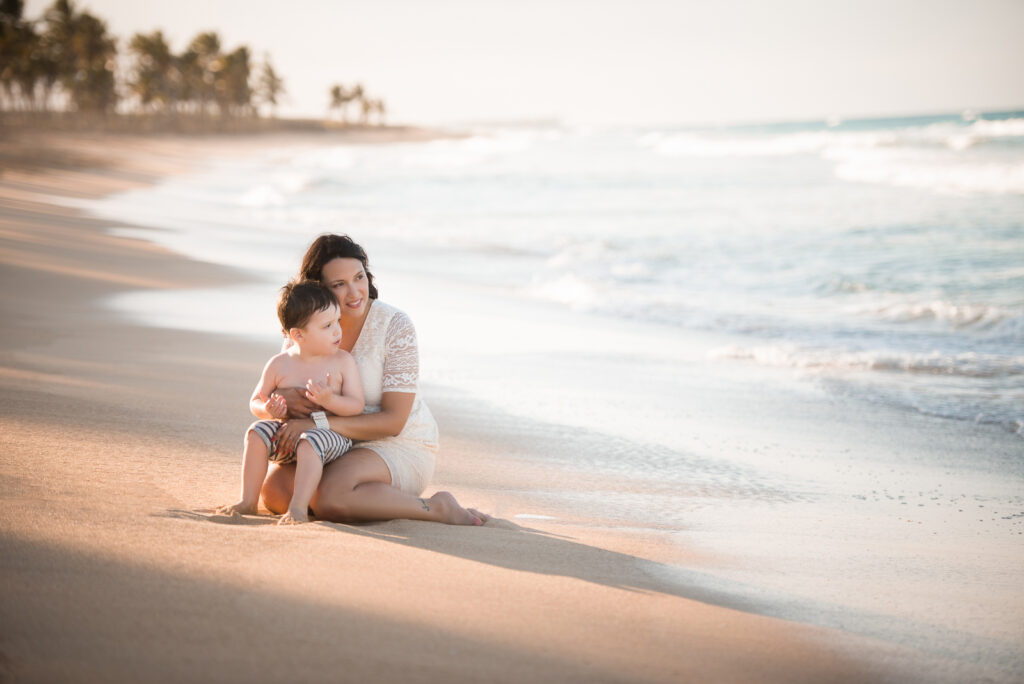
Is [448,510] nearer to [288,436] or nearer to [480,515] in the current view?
[480,515]

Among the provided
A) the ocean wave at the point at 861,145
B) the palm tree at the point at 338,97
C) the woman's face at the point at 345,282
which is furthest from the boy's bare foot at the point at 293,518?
the palm tree at the point at 338,97

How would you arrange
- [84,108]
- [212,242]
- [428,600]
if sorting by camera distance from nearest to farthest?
[428,600]
[212,242]
[84,108]

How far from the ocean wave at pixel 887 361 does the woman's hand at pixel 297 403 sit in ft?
16.7

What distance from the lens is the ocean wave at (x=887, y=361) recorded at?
25.5 feet

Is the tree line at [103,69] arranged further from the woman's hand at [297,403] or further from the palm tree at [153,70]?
the woman's hand at [297,403]

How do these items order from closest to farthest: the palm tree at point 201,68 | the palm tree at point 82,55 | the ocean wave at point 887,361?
1. the ocean wave at point 887,361
2. the palm tree at point 82,55
3. the palm tree at point 201,68

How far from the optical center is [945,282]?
41.1 ft

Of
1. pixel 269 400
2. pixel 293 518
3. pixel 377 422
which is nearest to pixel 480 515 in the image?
pixel 377 422

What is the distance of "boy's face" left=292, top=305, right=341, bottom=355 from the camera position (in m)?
3.71

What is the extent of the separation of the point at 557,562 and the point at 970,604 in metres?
1.61

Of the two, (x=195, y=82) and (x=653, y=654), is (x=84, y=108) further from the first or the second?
(x=653, y=654)

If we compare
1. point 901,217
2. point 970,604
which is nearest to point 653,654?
point 970,604

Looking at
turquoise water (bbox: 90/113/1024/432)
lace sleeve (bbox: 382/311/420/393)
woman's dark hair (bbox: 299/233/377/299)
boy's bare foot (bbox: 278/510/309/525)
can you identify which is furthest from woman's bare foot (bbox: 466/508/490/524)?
turquoise water (bbox: 90/113/1024/432)

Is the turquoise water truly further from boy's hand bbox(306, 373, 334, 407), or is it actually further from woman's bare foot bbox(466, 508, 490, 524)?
boy's hand bbox(306, 373, 334, 407)
